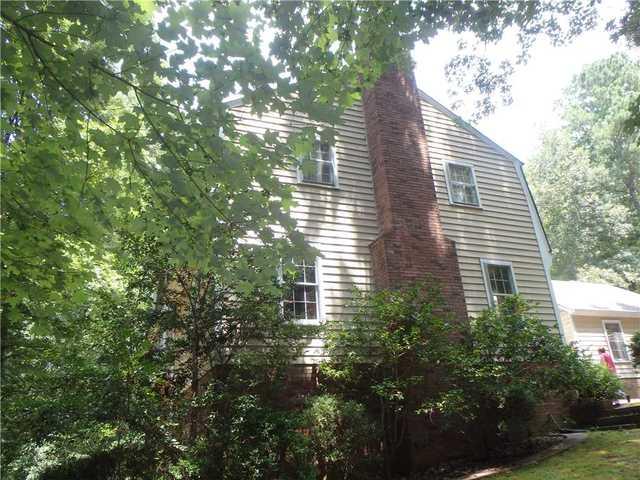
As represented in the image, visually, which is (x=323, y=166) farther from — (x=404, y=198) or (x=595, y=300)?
(x=595, y=300)

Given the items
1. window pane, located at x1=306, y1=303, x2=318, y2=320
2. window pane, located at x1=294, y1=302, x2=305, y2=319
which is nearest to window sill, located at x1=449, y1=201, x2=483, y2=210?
window pane, located at x1=306, y1=303, x2=318, y2=320

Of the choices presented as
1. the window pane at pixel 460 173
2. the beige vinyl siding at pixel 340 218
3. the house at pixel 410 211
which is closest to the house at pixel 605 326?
the house at pixel 410 211

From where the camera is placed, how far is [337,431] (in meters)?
7.27

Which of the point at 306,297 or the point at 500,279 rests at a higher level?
the point at 500,279

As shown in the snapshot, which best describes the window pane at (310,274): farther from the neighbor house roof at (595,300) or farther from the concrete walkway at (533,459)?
the neighbor house roof at (595,300)

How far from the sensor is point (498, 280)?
38.5 feet

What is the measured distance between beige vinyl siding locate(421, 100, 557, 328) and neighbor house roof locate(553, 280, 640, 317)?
581 cm

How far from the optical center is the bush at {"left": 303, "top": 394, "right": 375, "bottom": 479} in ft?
23.2

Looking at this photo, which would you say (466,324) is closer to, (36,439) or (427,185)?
(427,185)

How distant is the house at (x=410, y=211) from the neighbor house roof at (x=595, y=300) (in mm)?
6308

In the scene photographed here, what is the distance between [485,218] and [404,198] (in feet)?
9.77

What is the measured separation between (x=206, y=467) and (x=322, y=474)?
202cm

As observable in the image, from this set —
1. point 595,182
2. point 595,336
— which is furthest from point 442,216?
point 595,182

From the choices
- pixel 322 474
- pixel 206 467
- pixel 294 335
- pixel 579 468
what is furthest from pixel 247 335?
pixel 579 468
